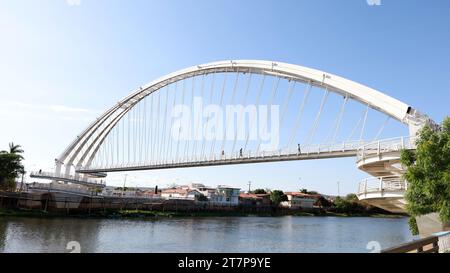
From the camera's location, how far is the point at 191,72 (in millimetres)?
48875

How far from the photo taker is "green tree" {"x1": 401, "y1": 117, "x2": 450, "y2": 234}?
1315 cm

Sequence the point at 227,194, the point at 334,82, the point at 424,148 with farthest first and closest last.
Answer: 1. the point at 227,194
2. the point at 334,82
3. the point at 424,148

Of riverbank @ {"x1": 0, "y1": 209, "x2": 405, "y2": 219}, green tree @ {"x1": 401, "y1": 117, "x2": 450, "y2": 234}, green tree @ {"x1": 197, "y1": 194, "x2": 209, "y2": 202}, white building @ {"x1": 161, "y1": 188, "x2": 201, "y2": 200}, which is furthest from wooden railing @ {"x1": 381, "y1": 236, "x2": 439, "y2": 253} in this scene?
green tree @ {"x1": 197, "y1": 194, "x2": 209, "y2": 202}

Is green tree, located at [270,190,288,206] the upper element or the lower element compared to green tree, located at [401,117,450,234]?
lower

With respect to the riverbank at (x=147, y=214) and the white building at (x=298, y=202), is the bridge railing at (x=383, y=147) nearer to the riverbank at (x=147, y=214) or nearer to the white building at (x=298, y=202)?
the riverbank at (x=147, y=214)

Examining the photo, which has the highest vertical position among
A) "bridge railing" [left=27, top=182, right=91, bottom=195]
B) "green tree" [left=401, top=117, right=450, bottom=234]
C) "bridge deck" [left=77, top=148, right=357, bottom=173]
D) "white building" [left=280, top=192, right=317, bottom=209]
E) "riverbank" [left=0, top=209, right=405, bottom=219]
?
"bridge deck" [left=77, top=148, right=357, bottom=173]

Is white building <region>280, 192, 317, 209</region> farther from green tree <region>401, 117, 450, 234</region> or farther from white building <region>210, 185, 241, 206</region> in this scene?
green tree <region>401, 117, 450, 234</region>

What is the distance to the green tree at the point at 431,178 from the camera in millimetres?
13148

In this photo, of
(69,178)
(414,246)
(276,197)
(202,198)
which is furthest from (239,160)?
(276,197)

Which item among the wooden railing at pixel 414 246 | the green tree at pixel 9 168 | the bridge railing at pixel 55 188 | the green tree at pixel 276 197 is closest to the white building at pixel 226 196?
the green tree at pixel 276 197

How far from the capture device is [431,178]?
1374 cm
